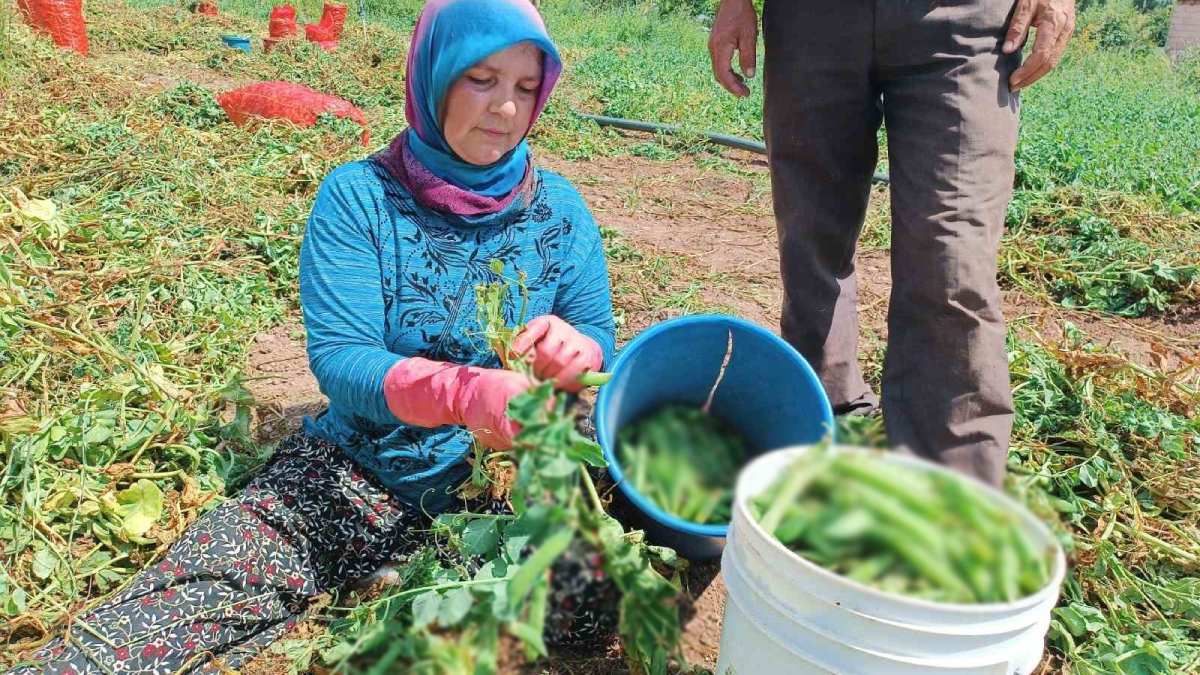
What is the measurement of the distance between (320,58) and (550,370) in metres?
7.03

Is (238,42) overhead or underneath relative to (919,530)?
underneath

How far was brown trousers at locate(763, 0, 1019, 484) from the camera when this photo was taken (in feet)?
3.25

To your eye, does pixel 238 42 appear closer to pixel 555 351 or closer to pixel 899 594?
pixel 555 351

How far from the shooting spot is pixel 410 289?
5.20 ft

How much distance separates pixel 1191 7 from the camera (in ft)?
64.8

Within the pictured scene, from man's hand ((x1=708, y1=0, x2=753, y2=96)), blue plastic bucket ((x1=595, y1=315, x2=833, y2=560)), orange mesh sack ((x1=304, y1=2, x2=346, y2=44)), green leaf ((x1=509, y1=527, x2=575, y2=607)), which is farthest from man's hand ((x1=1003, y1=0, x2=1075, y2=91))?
orange mesh sack ((x1=304, y1=2, x2=346, y2=44))

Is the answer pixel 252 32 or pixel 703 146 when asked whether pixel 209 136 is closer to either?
pixel 703 146

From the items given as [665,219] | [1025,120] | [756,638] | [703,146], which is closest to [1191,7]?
[1025,120]

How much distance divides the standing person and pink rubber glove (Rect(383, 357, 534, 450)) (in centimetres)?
44

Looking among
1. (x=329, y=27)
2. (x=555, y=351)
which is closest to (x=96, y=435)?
(x=555, y=351)

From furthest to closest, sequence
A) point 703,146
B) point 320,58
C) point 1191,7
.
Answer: point 1191,7
point 320,58
point 703,146

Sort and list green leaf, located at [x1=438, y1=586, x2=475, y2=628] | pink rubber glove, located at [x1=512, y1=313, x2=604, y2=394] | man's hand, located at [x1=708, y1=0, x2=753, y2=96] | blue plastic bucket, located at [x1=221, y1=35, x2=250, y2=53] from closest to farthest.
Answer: green leaf, located at [x1=438, y1=586, x2=475, y2=628] → pink rubber glove, located at [x1=512, y1=313, x2=604, y2=394] → man's hand, located at [x1=708, y1=0, x2=753, y2=96] → blue plastic bucket, located at [x1=221, y1=35, x2=250, y2=53]

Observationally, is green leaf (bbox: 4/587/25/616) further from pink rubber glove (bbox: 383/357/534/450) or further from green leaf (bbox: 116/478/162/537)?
pink rubber glove (bbox: 383/357/534/450)

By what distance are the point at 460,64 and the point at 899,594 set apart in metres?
1.12
